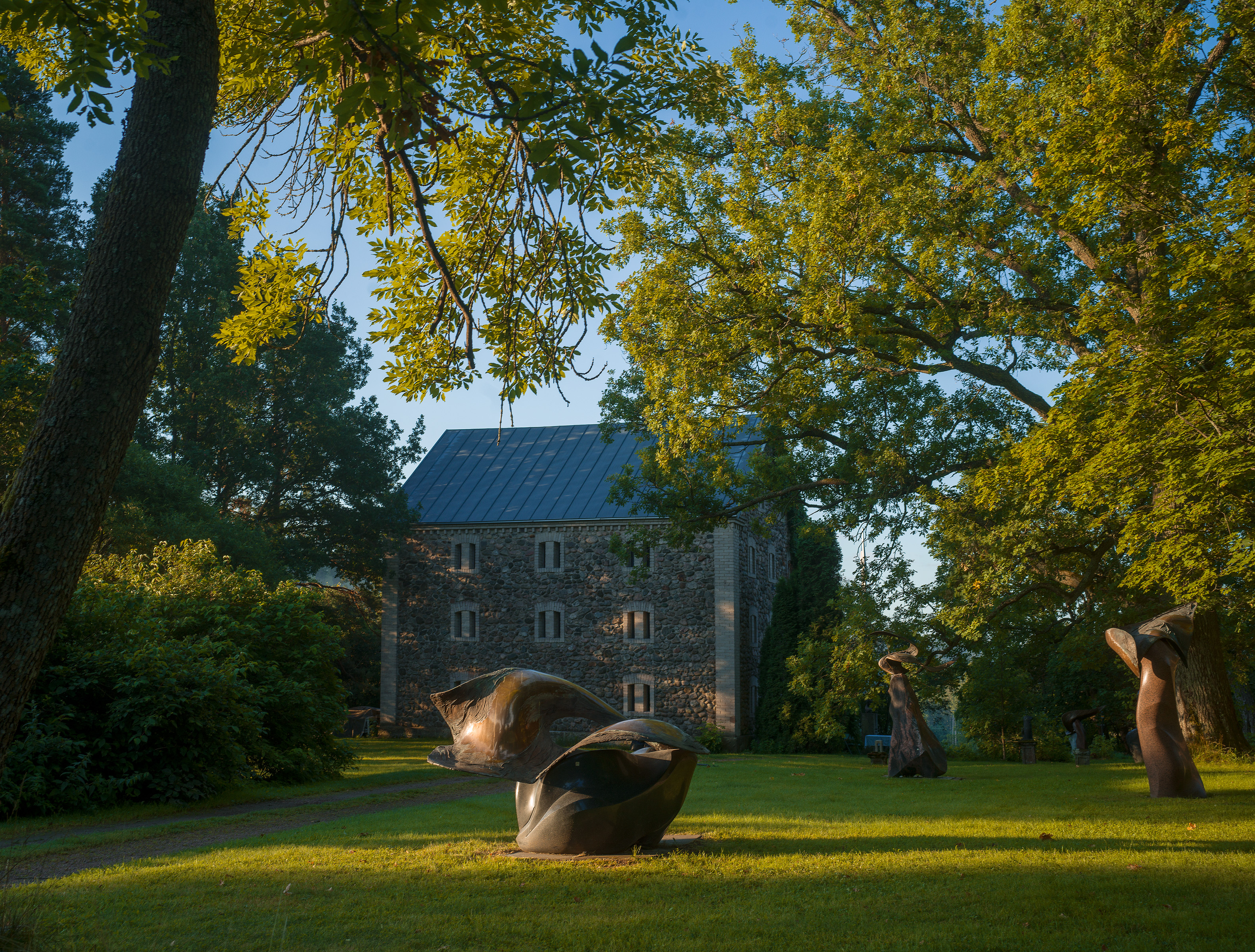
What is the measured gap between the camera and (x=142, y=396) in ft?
14.1

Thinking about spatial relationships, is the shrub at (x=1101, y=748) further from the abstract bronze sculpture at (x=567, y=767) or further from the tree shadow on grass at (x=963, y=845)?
the abstract bronze sculpture at (x=567, y=767)

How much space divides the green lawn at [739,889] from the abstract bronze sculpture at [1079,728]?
35.9 feet

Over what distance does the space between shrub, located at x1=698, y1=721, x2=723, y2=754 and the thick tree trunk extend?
80.6 ft

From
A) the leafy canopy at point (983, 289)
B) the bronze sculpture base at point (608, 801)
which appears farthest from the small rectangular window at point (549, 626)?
the bronze sculpture base at point (608, 801)

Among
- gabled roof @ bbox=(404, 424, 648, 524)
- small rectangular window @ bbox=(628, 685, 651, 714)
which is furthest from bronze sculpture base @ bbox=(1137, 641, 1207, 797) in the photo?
gabled roof @ bbox=(404, 424, 648, 524)

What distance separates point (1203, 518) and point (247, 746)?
14311 millimetres

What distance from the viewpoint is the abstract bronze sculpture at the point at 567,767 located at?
8.52 meters

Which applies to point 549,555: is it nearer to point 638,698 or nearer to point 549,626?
point 549,626

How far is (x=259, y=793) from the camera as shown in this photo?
47.1 feet

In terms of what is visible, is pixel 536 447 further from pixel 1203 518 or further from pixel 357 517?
pixel 1203 518

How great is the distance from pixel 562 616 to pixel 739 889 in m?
24.1

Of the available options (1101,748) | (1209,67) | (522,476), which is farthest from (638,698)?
(1209,67)

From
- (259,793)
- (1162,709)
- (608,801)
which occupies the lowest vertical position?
(259,793)

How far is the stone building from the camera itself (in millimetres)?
29172
